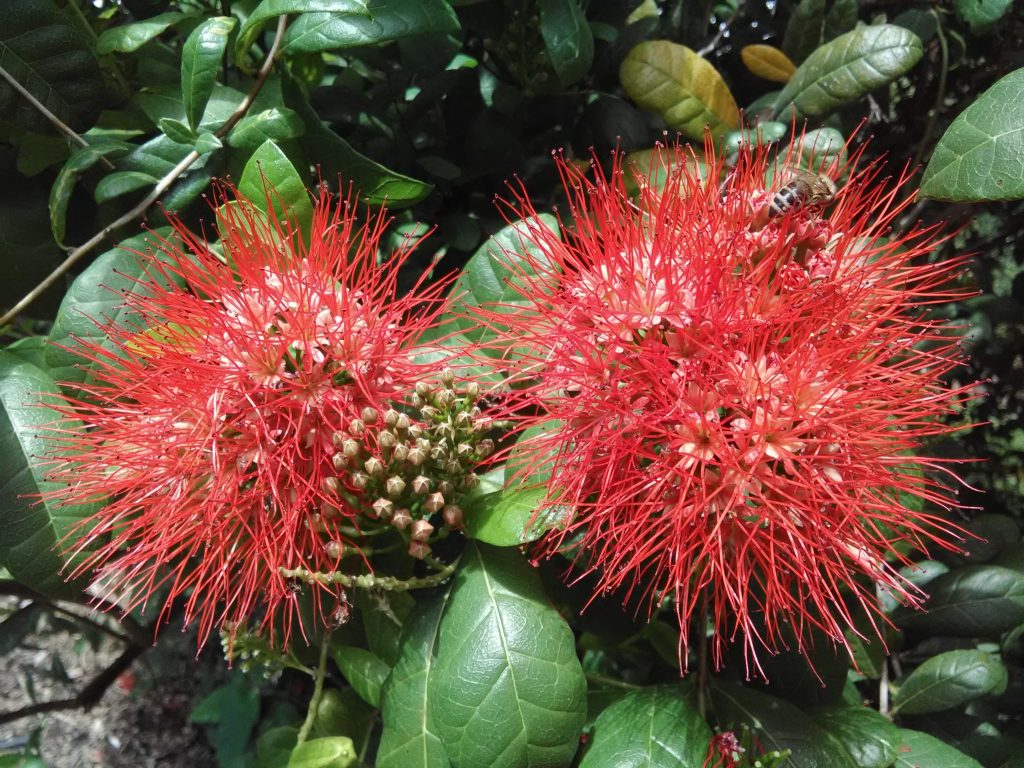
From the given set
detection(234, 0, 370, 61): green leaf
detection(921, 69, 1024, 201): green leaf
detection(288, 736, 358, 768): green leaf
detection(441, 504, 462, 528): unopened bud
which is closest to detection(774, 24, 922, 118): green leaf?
detection(921, 69, 1024, 201): green leaf

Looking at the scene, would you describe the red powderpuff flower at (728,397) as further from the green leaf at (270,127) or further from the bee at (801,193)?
the green leaf at (270,127)

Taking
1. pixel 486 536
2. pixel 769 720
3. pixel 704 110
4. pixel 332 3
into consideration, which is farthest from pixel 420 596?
pixel 704 110

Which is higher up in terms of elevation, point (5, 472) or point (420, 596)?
point (5, 472)

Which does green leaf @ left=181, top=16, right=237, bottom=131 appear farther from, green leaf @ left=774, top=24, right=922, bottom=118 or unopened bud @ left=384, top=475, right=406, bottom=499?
green leaf @ left=774, top=24, right=922, bottom=118

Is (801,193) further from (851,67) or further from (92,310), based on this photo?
(92,310)

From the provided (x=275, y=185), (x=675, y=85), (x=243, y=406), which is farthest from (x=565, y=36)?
(x=243, y=406)

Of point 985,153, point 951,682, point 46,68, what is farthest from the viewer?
point 951,682

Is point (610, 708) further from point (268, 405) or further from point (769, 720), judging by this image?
point (268, 405)
